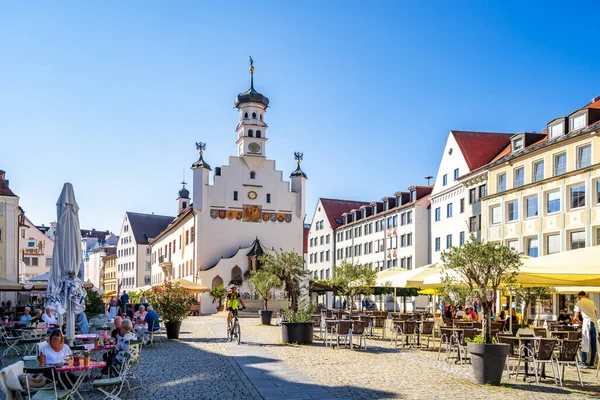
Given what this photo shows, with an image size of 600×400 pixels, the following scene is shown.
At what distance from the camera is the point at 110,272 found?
11881 centimetres

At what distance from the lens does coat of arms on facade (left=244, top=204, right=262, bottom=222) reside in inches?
2386

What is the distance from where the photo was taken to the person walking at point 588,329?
48.2ft

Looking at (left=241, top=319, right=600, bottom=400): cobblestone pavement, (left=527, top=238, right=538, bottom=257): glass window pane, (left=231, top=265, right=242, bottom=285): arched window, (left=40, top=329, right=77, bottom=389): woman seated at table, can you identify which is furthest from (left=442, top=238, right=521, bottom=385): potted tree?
(left=231, top=265, right=242, bottom=285): arched window

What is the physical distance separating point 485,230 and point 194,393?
111 feet

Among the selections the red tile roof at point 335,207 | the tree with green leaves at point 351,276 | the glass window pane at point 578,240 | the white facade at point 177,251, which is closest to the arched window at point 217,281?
the white facade at point 177,251

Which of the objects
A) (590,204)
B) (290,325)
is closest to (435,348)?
(290,325)

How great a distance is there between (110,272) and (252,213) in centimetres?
6621

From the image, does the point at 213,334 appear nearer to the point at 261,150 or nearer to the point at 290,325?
the point at 290,325

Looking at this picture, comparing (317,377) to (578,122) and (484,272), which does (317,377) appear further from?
(578,122)

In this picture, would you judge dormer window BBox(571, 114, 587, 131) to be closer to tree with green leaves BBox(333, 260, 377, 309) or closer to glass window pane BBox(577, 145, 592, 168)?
glass window pane BBox(577, 145, 592, 168)

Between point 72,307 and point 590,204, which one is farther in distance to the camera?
point 590,204

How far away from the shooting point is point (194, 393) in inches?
462

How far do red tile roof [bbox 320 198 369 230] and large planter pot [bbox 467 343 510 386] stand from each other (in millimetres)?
67613

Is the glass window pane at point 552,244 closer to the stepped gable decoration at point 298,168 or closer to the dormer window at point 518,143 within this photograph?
the dormer window at point 518,143
